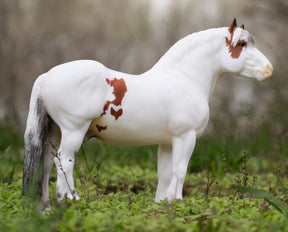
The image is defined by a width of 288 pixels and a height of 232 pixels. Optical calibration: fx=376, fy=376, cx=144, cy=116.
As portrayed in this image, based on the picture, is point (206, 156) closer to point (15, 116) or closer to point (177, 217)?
point (177, 217)

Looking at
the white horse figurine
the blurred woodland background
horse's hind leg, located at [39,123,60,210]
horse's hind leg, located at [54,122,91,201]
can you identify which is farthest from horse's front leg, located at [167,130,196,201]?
the blurred woodland background

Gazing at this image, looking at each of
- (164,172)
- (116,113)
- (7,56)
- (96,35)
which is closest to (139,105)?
(116,113)

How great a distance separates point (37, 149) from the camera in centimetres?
224

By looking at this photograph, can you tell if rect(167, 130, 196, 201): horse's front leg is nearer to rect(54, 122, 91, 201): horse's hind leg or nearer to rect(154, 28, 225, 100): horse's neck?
rect(154, 28, 225, 100): horse's neck

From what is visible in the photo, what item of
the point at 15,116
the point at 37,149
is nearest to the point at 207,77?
the point at 37,149

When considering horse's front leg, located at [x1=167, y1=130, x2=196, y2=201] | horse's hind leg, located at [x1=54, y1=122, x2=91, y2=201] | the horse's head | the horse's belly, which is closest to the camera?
horse's hind leg, located at [x1=54, y1=122, x2=91, y2=201]

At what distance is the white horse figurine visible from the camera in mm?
2229

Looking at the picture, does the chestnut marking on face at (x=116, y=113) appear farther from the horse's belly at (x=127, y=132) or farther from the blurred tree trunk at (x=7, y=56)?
the blurred tree trunk at (x=7, y=56)

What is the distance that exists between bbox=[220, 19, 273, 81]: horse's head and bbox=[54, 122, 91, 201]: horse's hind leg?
110 centimetres

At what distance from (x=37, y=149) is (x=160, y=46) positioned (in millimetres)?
7665

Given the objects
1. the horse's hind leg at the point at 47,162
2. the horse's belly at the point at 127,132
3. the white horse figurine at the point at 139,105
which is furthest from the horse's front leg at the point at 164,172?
the horse's hind leg at the point at 47,162

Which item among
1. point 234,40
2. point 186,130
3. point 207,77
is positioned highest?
point 234,40

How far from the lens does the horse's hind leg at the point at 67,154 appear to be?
2217mm

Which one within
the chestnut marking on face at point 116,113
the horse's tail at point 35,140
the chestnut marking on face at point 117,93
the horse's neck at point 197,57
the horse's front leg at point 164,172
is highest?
the horse's neck at point 197,57
